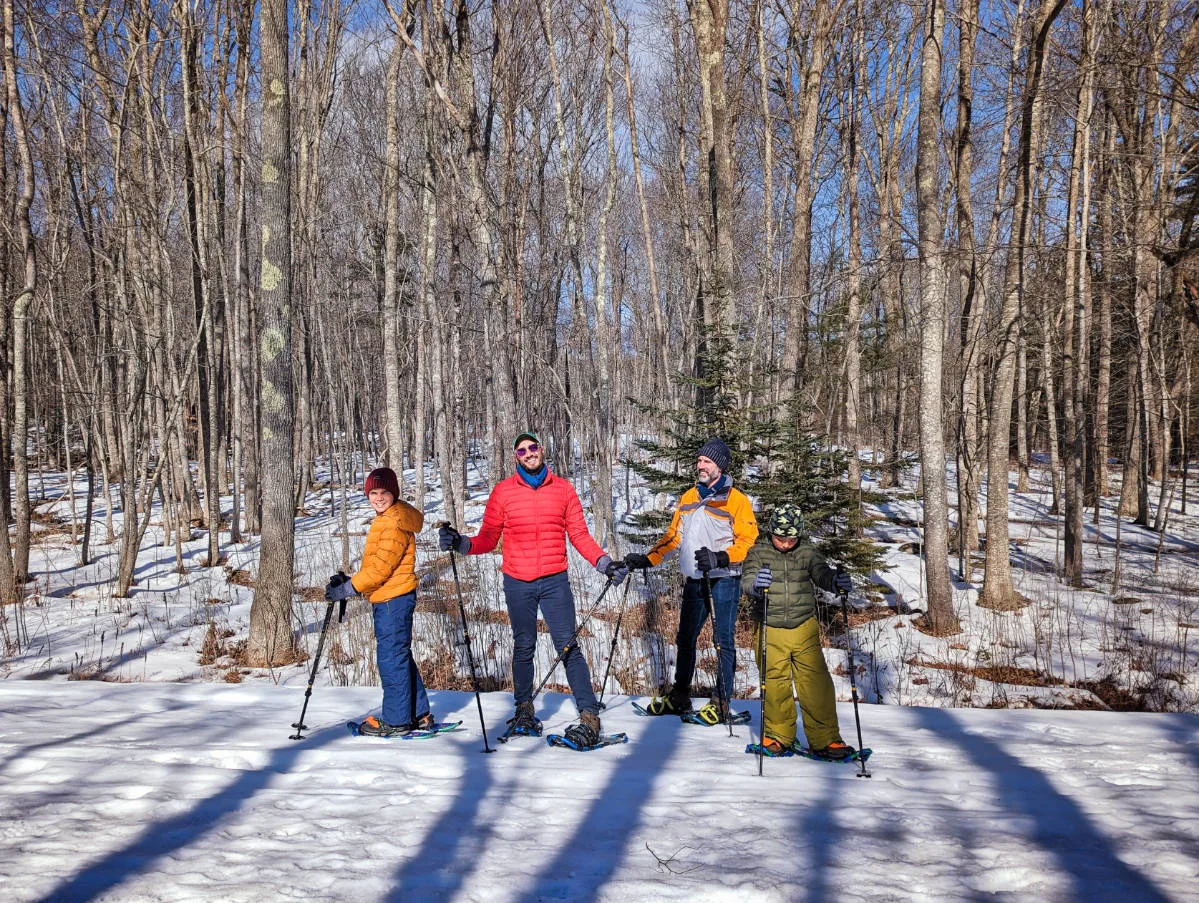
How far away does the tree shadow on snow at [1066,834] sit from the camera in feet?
9.97

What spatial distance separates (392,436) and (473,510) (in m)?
6.53

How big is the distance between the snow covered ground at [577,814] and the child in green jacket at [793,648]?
23cm

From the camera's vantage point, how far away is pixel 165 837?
11.0 feet

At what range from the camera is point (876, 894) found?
3020 mm

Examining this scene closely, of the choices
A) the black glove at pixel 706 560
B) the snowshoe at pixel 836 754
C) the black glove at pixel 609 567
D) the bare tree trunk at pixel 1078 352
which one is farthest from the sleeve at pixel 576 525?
the bare tree trunk at pixel 1078 352

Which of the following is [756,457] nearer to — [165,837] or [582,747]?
[582,747]

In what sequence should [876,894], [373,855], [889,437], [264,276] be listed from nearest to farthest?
[876,894]
[373,855]
[264,276]
[889,437]

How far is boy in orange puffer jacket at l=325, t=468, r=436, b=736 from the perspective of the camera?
199 inches

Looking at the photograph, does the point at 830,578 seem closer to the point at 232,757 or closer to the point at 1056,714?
the point at 1056,714

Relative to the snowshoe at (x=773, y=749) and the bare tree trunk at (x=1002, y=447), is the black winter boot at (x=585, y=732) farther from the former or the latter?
the bare tree trunk at (x=1002, y=447)

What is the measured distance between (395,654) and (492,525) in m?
1.11

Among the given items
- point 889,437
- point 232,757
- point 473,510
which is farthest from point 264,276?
point 889,437

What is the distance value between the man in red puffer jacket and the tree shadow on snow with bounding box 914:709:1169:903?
256 cm

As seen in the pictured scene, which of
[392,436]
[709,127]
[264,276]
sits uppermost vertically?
[709,127]
